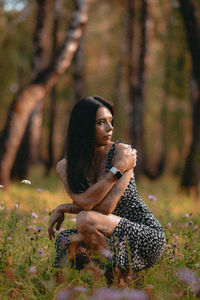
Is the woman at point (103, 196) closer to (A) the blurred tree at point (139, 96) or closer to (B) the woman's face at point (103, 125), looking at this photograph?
(B) the woman's face at point (103, 125)

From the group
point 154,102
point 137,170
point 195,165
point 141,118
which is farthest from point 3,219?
point 154,102

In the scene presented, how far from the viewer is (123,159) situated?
3580mm

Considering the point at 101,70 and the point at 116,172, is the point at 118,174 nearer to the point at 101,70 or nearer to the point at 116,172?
the point at 116,172

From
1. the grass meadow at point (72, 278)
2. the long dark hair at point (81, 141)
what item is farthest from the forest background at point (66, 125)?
the long dark hair at point (81, 141)

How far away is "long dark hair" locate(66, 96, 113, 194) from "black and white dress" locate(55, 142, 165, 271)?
0.21 meters

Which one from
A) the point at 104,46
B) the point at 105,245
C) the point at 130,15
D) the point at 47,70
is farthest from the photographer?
the point at 104,46

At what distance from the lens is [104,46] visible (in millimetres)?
28094

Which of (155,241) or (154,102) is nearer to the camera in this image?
(155,241)

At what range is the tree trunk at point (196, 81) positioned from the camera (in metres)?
9.84

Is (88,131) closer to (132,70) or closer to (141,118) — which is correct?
(141,118)

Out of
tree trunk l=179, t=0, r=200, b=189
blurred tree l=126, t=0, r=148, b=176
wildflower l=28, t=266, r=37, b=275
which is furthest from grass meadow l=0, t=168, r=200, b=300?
blurred tree l=126, t=0, r=148, b=176

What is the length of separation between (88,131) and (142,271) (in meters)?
1.27

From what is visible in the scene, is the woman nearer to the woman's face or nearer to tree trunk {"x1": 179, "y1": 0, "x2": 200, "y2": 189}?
the woman's face

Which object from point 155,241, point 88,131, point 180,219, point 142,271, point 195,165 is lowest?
point 142,271
